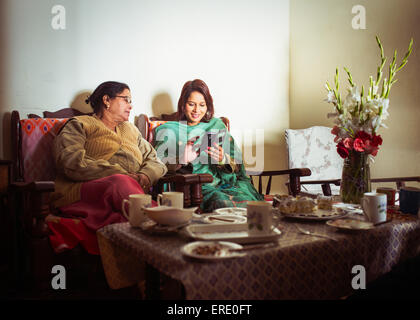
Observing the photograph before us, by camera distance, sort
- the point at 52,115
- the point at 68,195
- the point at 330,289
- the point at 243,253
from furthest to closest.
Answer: the point at 52,115, the point at 68,195, the point at 330,289, the point at 243,253

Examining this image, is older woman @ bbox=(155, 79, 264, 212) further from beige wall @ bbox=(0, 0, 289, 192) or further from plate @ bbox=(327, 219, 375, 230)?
plate @ bbox=(327, 219, 375, 230)

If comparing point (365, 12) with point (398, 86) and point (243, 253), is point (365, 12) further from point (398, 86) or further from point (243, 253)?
point (243, 253)

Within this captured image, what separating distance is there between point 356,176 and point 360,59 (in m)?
1.86

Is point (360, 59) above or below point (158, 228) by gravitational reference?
above

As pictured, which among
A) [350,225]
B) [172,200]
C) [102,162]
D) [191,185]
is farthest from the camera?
[102,162]

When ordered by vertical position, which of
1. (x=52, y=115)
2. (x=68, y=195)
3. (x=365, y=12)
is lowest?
(x=68, y=195)

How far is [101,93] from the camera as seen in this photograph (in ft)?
7.88

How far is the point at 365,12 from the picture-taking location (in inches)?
122

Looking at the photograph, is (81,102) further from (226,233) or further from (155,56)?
(226,233)

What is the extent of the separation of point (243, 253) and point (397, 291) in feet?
1.46

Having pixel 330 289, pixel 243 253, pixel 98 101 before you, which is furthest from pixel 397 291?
pixel 98 101

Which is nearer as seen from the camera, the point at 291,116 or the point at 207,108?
the point at 207,108

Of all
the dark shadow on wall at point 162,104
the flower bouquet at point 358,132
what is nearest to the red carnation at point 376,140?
the flower bouquet at point 358,132

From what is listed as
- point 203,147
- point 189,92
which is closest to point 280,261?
point 203,147
